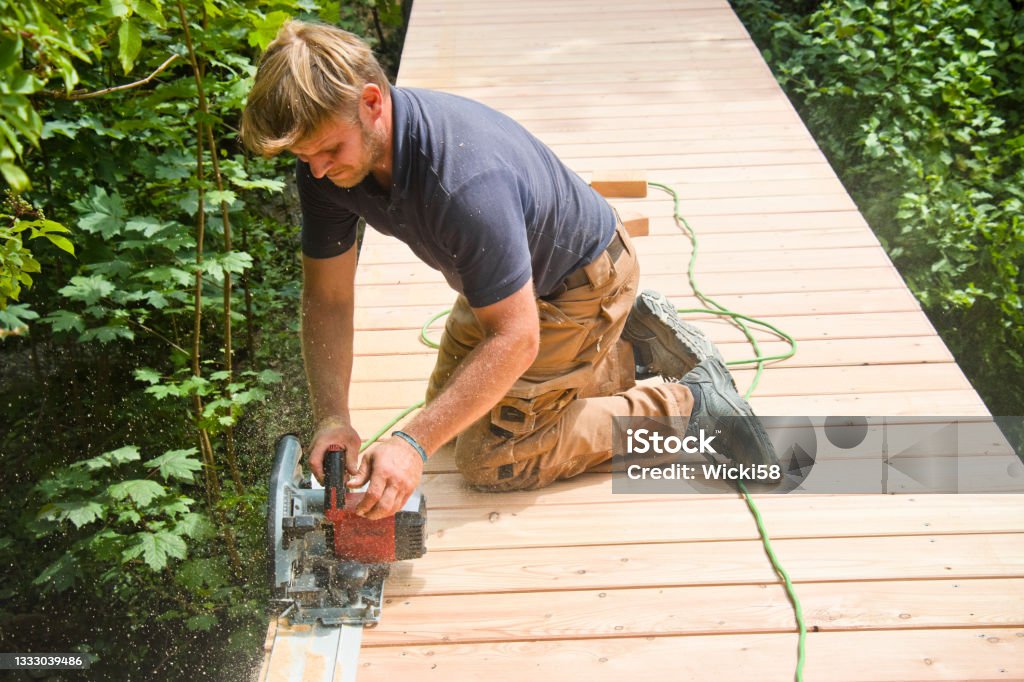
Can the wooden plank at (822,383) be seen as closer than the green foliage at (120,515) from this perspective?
No

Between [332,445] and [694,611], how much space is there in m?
0.83

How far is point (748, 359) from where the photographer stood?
9.18ft

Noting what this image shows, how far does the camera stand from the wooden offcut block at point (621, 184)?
143 inches

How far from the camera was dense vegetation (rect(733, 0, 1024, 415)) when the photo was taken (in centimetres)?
431

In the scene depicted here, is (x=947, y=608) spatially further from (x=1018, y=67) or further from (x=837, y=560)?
(x=1018, y=67)

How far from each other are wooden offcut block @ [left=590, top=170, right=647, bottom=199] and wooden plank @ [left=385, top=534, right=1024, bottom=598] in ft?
5.94

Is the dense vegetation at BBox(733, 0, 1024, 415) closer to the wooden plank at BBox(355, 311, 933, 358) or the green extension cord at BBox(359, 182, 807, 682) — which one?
the wooden plank at BBox(355, 311, 933, 358)

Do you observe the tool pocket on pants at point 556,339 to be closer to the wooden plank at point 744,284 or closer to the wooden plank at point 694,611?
the wooden plank at point 694,611

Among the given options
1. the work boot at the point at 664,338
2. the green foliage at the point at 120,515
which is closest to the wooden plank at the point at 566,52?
the work boot at the point at 664,338

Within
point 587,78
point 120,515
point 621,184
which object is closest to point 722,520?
point 120,515

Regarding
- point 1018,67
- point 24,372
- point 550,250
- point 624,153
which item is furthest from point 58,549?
point 1018,67

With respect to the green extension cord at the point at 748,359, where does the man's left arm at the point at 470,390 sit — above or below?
above

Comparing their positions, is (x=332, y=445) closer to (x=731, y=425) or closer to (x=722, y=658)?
(x=722, y=658)

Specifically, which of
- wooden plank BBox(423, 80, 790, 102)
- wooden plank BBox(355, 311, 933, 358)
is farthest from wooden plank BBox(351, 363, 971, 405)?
wooden plank BBox(423, 80, 790, 102)
